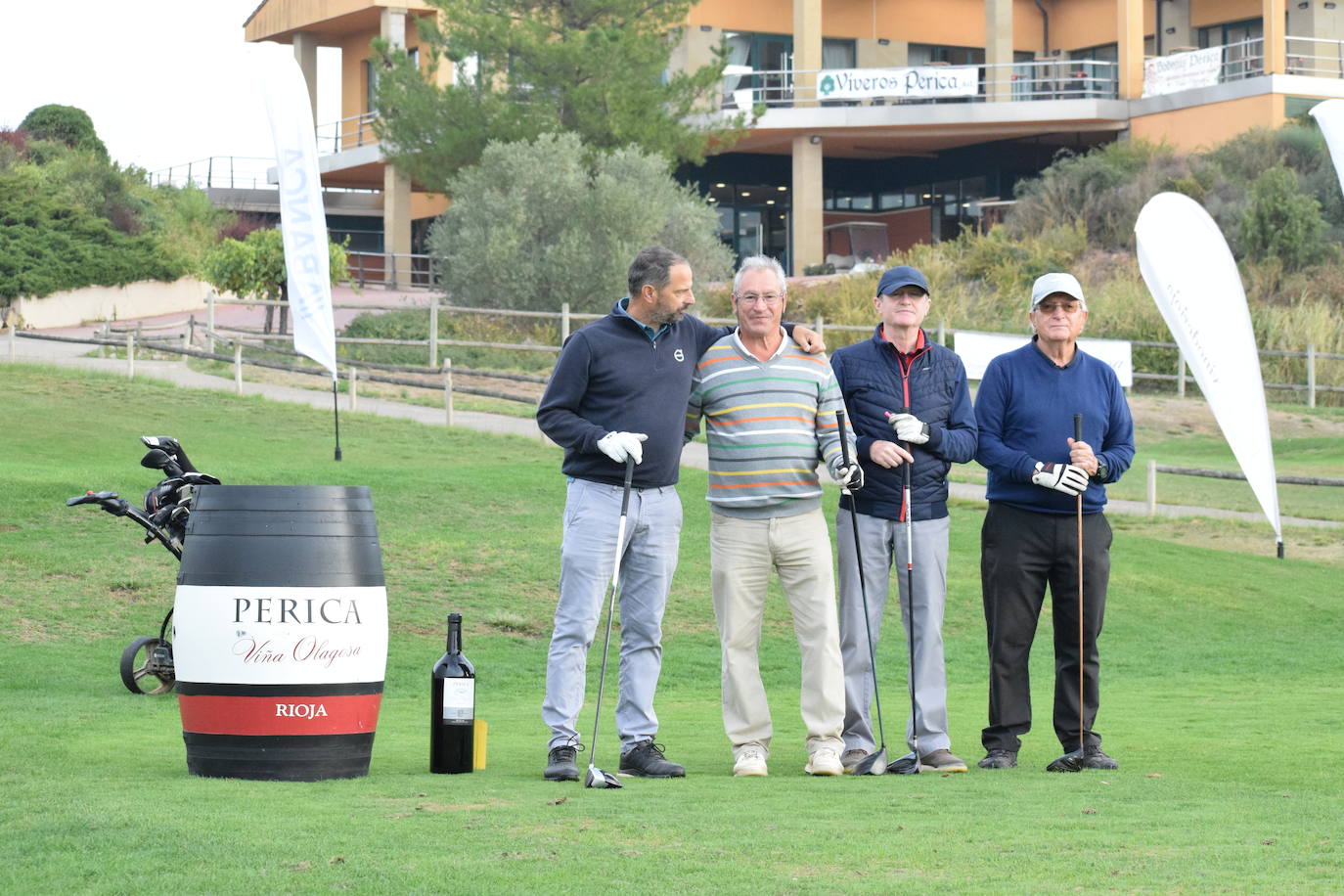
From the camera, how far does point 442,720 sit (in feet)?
21.7

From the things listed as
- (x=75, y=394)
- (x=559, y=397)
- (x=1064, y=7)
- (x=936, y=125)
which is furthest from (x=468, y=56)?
(x=559, y=397)

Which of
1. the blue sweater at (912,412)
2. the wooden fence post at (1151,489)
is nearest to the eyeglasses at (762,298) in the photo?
the blue sweater at (912,412)

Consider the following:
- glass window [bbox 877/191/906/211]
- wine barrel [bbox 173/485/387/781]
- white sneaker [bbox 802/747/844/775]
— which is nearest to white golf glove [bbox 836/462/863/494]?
white sneaker [bbox 802/747/844/775]

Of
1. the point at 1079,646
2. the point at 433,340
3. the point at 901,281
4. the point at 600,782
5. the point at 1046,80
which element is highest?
→ the point at 1046,80

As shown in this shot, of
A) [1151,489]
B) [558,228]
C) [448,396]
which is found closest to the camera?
[1151,489]

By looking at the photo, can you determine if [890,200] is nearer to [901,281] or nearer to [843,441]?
[901,281]

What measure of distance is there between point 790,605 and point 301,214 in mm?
14151

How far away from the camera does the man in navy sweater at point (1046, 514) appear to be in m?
7.24

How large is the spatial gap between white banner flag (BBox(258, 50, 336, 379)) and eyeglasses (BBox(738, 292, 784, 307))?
13.5 m

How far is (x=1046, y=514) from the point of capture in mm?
7293

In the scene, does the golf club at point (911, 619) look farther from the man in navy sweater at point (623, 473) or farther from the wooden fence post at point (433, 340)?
the wooden fence post at point (433, 340)

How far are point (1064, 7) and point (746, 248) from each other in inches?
447

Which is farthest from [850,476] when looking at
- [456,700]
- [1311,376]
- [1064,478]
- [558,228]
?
[558,228]

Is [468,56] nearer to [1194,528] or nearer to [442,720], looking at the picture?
[1194,528]
